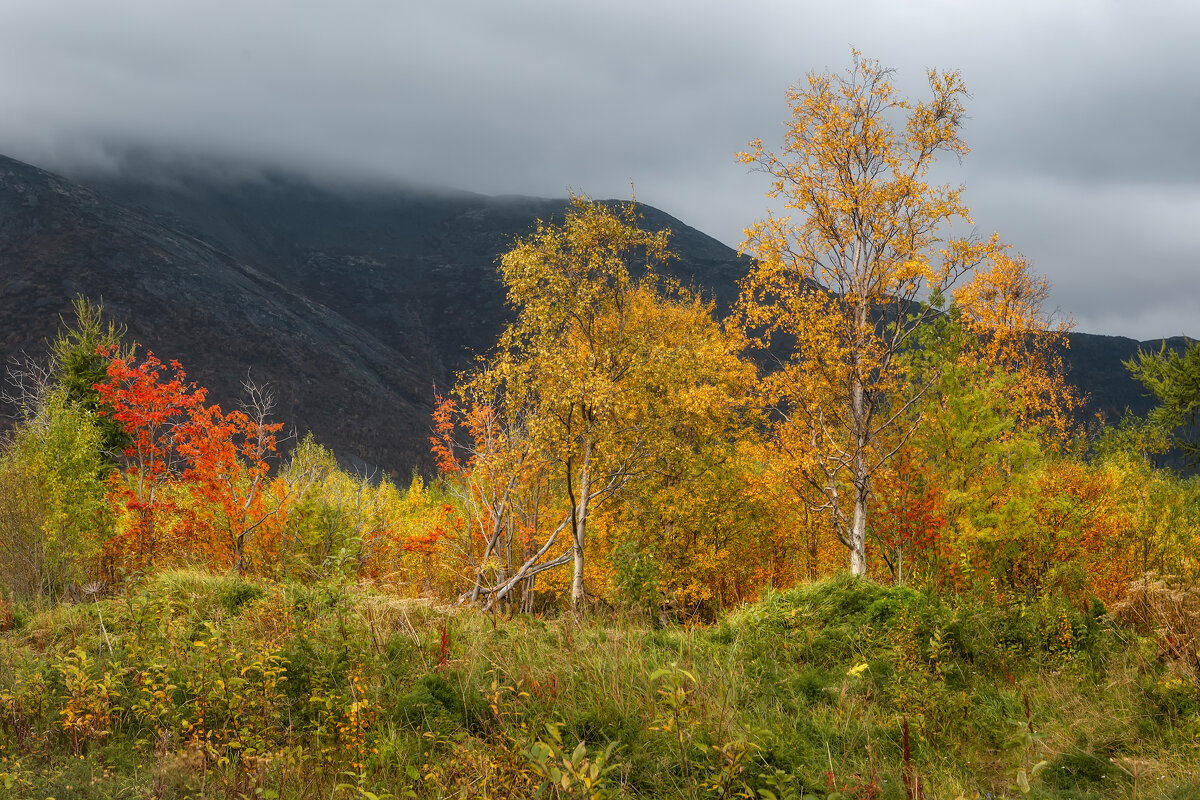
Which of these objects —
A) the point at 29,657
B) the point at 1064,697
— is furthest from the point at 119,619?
the point at 1064,697

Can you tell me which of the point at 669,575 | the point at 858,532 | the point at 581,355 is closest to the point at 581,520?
the point at 669,575

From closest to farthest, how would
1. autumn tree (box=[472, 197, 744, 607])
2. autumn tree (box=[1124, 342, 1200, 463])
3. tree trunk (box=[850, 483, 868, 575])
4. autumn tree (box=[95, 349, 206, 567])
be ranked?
tree trunk (box=[850, 483, 868, 575])
autumn tree (box=[472, 197, 744, 607])
autumn tree (box=[95, 349, 206, 567])
autumn tree (box=[1124, 342, 1200, 463])

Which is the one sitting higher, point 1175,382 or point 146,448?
point 1175,382

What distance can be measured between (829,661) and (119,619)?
7.61m

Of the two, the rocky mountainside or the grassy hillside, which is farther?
the rocky mountainside

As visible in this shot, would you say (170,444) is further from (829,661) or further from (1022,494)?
(1022,494)

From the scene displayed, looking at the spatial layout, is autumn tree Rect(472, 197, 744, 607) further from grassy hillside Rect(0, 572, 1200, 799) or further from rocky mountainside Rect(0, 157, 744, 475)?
Result: rocky mountainside Rect(0, 157, 744, 475)

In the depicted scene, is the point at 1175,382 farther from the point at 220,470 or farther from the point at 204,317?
the point at 204,317

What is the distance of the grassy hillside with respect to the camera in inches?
180

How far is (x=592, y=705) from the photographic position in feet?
17.6

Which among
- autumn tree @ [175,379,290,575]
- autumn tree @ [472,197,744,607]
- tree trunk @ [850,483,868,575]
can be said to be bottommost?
autumn tree @ [175,379,290,575]

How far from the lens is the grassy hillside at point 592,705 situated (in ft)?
15.0

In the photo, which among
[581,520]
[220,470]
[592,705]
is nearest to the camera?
[592,705]

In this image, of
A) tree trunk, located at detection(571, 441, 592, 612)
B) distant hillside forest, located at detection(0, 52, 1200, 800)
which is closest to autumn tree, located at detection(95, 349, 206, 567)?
distant hillside forest, located at detection(0, 52, 1200, 800)
